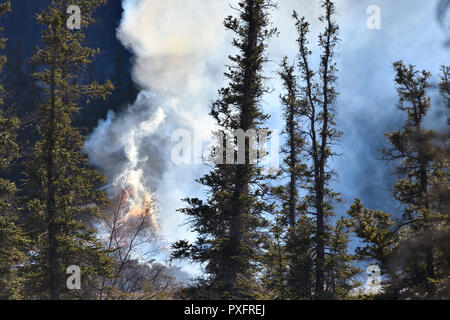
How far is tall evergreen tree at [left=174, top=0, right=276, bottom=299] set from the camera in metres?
12.3

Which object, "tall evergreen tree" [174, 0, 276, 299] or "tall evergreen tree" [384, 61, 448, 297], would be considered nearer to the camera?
"tall evergreen tree" [384, 61, 448, 297]

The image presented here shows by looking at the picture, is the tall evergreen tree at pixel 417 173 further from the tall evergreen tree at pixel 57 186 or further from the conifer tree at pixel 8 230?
the conifer tree at pixel 8 230

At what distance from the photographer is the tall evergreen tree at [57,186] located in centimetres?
1234

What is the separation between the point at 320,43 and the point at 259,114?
12.5ft

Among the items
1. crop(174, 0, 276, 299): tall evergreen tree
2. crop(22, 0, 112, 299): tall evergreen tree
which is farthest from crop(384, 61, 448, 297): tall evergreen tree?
crop(22, 0, 112, 299): tall evergreen tree

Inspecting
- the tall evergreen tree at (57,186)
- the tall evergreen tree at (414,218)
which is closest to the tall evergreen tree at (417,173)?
the tall evergreen tree at (414,218)

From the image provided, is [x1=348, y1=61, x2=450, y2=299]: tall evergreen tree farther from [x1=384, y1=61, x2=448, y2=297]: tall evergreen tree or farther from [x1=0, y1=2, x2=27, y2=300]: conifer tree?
[x1=0, y1=2, x2=27, y2=300]: conifer tree

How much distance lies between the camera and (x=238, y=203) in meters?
12.5

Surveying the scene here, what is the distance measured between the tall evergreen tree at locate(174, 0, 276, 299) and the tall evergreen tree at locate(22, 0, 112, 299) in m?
3.99

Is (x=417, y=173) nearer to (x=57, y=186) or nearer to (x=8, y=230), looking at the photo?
(x=57, y=186)

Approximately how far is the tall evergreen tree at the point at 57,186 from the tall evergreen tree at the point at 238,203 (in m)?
3.99

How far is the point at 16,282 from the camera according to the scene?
12688mm
